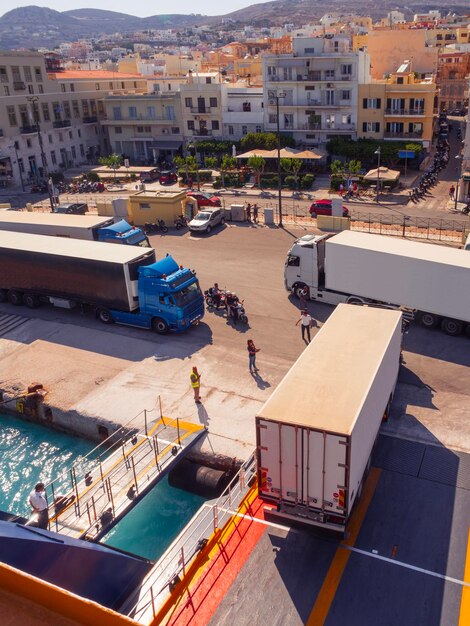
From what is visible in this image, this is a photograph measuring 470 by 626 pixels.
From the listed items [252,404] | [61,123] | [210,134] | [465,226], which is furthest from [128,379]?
[61,123]

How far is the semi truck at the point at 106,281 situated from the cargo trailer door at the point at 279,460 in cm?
1158

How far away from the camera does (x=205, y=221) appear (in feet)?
122

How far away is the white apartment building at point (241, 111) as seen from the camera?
61.1 m

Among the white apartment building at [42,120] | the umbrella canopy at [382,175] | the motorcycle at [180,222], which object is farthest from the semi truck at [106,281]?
the white apartment building at [42,120]

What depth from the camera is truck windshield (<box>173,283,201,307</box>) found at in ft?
76.6

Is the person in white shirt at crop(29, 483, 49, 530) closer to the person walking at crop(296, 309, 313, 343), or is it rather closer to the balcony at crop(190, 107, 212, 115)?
the person walking at crop(296, 309, 313, 343)

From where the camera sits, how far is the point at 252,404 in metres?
18.6

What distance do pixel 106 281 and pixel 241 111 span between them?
142ft

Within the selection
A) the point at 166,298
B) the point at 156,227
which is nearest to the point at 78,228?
the point at 156,227

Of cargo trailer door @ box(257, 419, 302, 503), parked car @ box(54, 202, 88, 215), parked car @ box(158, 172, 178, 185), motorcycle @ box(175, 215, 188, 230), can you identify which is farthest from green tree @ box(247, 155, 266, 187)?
cargo trailer door @ box(257, 419, 302, 503)

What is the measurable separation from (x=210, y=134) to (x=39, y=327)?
43.1 metres

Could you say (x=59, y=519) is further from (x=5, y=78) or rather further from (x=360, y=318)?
(x=5, y=78)

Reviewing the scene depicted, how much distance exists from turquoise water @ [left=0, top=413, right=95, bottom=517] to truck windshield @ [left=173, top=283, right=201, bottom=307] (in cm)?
701

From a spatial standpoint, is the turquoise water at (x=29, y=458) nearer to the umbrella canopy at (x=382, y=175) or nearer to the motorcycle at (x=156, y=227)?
the motorcycle at (x=156, y=227)
